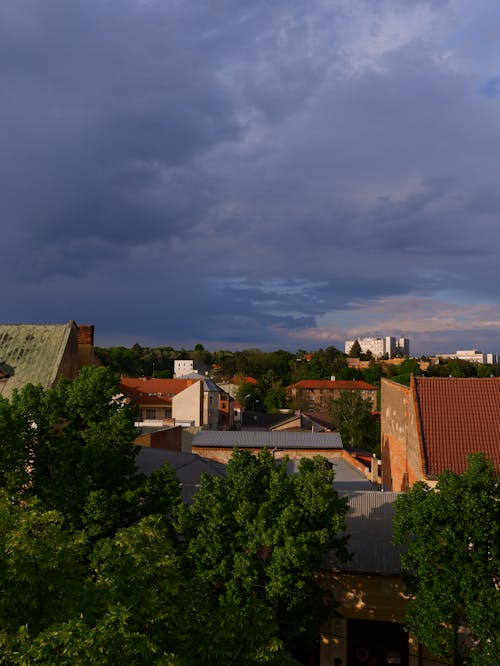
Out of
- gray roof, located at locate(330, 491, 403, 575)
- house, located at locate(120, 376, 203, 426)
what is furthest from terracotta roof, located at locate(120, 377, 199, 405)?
gray roof, located at locate(330, 491, 403, 575)

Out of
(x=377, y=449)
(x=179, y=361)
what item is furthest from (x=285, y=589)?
(x=179, y=361)

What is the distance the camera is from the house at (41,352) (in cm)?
→ 3281

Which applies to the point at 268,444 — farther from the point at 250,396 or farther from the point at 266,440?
the point at 250,396

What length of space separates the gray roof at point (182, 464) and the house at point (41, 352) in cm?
695

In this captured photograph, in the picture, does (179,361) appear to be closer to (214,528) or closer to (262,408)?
(262,408)

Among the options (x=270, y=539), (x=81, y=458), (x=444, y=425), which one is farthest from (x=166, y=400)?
(x=270, y=539)

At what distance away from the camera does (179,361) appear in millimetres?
174750

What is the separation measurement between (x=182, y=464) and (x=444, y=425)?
15372 mm

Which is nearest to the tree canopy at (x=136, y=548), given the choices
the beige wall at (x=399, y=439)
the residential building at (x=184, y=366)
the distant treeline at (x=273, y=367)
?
the beige wall at (x=399, y=439)

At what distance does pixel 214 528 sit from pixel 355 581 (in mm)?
7742

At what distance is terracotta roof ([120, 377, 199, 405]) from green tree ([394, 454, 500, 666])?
7118 cm

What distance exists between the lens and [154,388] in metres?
96.0

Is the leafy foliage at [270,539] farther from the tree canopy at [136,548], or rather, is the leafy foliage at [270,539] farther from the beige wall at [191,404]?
the beige wall at [191,404]

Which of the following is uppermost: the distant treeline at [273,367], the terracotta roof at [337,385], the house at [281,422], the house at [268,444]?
the distant treeline at [273,367]
